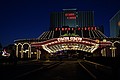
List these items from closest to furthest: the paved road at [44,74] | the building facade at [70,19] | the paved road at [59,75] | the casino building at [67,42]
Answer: the paved road at [59,75] → the paved road at [44,74] → the casino building at [67,42] → the building facade at [70,19]

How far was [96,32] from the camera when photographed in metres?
118

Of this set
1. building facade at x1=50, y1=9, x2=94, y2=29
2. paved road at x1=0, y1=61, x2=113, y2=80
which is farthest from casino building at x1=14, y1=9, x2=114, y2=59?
paved road at x1=0, y1=61, x2=113, y2=80

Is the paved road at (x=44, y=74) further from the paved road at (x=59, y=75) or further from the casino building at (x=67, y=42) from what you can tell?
the casino building at (x=67, y=42)

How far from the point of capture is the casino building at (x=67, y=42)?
90.8 m

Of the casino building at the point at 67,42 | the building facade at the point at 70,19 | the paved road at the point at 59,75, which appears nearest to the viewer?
the paved road at the point at 59,75

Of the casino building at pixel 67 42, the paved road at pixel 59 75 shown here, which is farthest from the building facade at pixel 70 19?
the paved road at pixel 59 75

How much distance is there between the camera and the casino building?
3573 inches

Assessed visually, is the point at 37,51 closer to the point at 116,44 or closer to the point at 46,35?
the point at 46,35

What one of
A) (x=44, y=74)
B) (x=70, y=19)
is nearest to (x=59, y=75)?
(x=44, y=74)

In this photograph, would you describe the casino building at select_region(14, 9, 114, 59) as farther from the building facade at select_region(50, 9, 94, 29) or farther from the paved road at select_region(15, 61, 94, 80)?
the paved road at select_region(15, 61, 94, 80)

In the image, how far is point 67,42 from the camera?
91500 millimetres

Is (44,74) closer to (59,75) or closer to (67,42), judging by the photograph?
(59,75)

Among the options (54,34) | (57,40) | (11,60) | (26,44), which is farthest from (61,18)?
(11,60)

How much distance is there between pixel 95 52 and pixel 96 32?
10.6 metres
